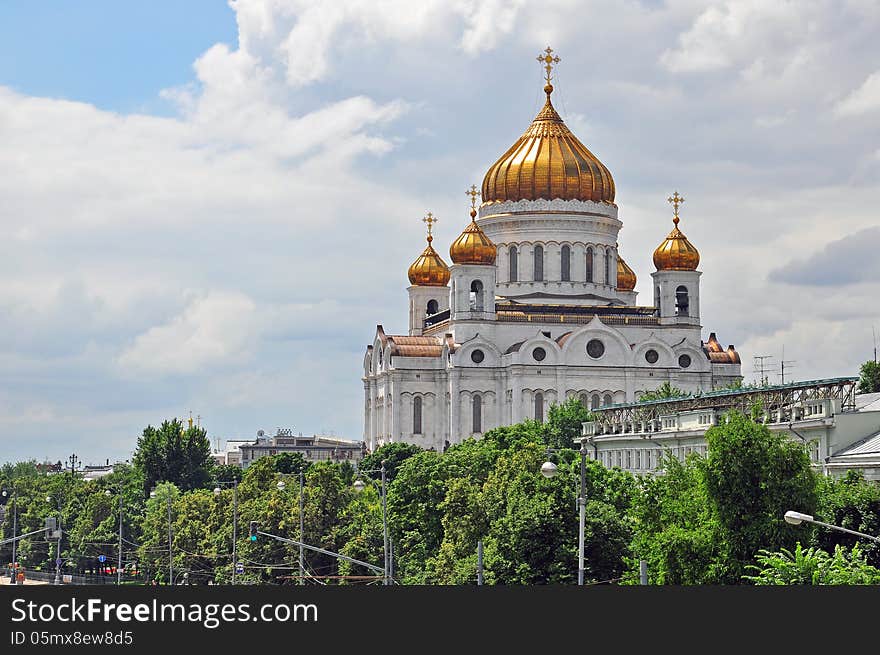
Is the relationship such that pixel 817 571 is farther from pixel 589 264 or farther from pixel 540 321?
pixel 589 264

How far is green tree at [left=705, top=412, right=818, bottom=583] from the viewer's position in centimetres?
4750

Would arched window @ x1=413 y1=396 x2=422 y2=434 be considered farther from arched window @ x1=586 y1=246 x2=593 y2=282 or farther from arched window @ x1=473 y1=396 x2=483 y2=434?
arched window @ x1=586 y1=246 x2=593 y2=282

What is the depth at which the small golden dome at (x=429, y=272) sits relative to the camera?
143750 millimetres

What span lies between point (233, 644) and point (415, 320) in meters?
115

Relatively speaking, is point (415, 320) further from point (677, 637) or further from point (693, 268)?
point (677, 637)

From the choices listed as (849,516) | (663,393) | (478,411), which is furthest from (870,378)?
(849,516)

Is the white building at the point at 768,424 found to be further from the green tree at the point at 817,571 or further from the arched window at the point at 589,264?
the arched window at the point at 589,264

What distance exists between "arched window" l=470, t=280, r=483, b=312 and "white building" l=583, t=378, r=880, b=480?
3112 cm

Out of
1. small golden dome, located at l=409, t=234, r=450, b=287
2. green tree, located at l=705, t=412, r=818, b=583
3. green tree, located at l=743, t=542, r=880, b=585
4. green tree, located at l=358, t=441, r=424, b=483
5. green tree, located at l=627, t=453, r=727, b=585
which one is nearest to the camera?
green tree, located at l=743, t=542, r=880, b=585

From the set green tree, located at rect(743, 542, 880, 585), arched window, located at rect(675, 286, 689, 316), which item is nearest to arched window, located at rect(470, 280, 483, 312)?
arched window, located at rect(675, 286, 689, 316)

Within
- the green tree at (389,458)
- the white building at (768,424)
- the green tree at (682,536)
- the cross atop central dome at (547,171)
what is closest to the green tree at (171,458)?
the green tree at (389,458)

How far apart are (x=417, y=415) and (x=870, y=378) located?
112ft

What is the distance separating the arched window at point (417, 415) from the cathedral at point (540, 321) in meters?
0.08

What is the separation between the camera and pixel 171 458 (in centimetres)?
13688
